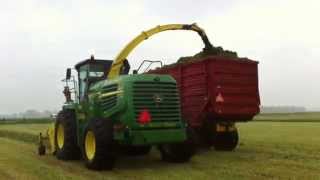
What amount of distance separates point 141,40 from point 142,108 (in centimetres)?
325

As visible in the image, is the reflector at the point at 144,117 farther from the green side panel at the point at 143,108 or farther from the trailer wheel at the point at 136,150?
the trailer wheel at the point at 136,150

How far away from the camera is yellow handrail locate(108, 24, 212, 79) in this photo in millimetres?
14391

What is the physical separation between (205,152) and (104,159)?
15.0ft

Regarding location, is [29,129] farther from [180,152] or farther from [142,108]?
[142,108]

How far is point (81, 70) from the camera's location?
1497 centimetres

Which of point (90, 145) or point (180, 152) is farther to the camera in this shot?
point (180, 152)

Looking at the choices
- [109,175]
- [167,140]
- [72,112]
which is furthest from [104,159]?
[72,112]

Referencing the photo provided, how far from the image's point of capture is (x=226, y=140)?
53.9 feet

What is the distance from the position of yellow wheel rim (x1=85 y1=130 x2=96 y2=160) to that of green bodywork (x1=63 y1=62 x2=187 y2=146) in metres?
0.30

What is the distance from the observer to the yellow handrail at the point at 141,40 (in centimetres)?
1439

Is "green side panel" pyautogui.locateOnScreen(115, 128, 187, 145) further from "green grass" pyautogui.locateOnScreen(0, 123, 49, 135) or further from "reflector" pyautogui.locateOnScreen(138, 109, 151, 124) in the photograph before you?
"green grass" pyautogui.locateOnScreen(0, 123, 49, 135)

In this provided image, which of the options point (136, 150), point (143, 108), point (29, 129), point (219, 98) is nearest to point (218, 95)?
point (219, 98)

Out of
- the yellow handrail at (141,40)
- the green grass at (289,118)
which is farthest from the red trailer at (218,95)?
the green grass at (289,118)

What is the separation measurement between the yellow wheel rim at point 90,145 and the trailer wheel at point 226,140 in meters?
4.90
